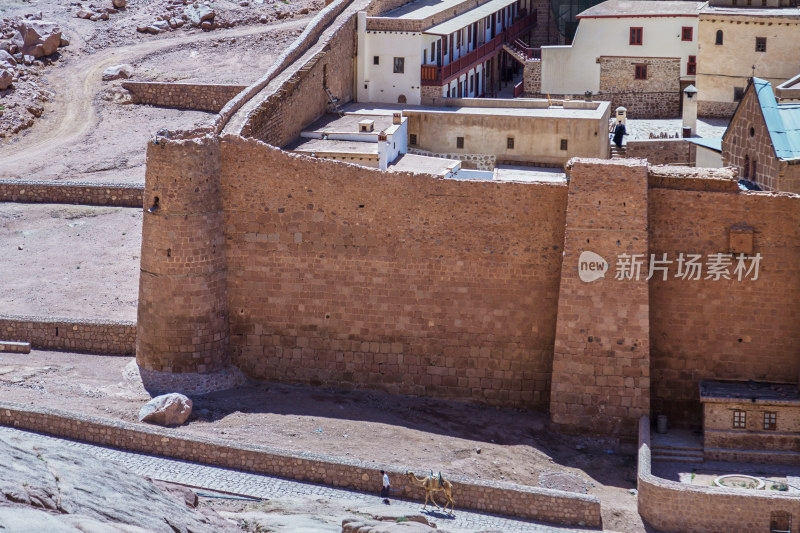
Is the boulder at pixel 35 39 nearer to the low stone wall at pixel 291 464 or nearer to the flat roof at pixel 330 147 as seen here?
the flat roof at pixel 330 147

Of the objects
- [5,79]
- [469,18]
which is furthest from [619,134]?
[5,79]

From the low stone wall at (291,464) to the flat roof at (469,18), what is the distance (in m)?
20.2

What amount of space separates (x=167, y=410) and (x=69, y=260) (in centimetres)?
950

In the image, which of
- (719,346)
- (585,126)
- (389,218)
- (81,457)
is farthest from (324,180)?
(585,126)

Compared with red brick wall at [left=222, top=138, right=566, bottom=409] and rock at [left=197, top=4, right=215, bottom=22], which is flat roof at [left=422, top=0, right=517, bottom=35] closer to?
rock at [left=197, top=4, right=215, bottom=22]

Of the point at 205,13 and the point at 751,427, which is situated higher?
the point at 205,13

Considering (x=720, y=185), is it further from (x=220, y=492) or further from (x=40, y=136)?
(x=40, y=136)

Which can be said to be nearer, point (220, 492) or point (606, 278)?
point (220, 492)

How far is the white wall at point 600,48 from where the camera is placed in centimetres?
4756

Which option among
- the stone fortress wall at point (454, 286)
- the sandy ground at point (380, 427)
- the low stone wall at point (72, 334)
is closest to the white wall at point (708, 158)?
the stone fortress wall at point (454, 286)

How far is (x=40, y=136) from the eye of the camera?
43.4 m

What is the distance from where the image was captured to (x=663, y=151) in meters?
40.7

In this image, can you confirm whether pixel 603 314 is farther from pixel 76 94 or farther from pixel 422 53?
pixel 76 94

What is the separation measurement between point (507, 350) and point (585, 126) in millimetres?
13363
